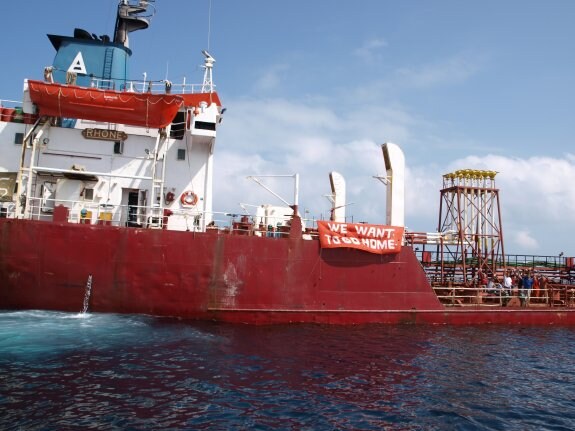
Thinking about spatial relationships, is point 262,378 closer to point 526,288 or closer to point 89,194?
point 89,194

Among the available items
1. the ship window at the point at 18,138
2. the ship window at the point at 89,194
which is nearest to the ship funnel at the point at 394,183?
the ship window at the point at 89,194

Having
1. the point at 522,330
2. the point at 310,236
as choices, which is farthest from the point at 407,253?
the point at 522,330

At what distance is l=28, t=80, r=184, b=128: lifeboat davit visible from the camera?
15703mm

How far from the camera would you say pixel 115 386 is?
8500 millimetres

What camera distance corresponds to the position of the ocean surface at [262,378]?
7531mm

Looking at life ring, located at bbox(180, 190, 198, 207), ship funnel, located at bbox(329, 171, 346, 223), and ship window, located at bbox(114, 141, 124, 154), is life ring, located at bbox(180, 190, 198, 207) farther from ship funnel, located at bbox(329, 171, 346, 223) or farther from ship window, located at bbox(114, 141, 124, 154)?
ship funnel, located at bbox(329, 171, 346, 223)

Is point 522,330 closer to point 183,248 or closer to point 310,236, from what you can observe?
point 310,236

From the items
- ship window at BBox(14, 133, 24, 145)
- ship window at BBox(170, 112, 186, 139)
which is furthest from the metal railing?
ship window at BBox(14, 133, 24, 145)

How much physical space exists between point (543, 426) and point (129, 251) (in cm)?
1181

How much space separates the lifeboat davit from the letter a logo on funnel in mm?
4503

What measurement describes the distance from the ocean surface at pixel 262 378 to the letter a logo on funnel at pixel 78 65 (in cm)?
1123

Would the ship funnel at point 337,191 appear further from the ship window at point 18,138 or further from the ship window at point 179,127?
the ship window at point 18,138

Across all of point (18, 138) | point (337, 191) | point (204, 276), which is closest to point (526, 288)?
point (337, 191)

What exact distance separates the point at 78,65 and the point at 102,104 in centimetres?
552
